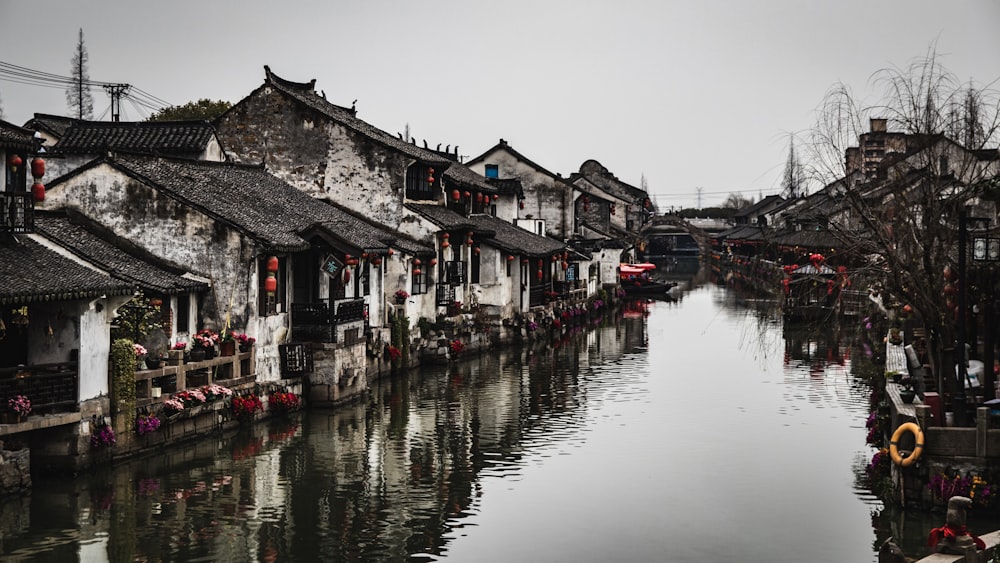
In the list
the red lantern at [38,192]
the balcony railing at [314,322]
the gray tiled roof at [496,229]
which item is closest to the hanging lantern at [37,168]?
the red lantern at [38,192]

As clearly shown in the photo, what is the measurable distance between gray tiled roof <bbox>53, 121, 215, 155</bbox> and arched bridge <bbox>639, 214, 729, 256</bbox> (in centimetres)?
9626

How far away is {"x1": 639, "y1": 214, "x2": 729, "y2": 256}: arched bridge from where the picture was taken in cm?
14550

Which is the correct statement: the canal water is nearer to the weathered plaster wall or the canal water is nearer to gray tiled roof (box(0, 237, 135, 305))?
gray tiled roof (box(0, 237, 135, 305))

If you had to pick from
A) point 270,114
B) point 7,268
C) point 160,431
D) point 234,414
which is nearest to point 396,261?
point 270,114

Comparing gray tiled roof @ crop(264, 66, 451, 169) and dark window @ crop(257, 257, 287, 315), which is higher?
gray tiled roof @ crop(264, 66, 451, 169)

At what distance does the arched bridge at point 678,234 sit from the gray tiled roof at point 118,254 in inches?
4194

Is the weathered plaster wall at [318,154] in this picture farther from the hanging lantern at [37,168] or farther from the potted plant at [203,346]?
the hanging lantern at [37,168]

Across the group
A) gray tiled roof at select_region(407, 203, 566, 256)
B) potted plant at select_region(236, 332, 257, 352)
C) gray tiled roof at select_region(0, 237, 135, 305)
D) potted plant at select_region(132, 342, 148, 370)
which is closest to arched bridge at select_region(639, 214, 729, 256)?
gray tiled roof at select_region(407, 203, 566, 256)

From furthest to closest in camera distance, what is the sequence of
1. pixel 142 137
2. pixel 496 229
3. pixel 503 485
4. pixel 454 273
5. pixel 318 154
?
pixel 496 229 < pixel 454 273 < pixel 318 154 < pixel 142 137 < pixel 503 485

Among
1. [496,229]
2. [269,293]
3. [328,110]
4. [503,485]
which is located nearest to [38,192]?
[269,293]

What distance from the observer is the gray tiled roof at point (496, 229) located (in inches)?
1797

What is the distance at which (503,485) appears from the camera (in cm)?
2427

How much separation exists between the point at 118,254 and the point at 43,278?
6.36 metres

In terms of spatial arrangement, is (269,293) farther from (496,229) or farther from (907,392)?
(496,229)
